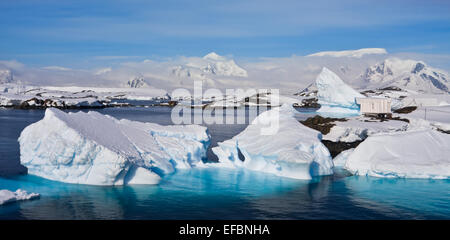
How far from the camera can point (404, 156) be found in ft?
51.8

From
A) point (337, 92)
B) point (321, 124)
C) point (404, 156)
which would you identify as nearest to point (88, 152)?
point (404, 156)

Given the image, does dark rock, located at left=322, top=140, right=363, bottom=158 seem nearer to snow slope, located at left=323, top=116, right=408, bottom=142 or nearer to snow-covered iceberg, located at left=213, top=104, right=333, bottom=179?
snow slope, located at left=323, top=116, right=408, bottom=142

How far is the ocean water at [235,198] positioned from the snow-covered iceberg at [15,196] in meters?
0.15

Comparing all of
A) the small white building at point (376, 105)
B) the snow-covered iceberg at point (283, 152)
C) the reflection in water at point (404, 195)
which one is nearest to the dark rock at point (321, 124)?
the snow-covered iceberg at point (283, 152)

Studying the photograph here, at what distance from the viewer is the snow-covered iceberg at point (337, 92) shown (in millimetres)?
40188

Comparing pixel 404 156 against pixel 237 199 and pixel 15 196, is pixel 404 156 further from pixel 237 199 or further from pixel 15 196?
pixel 15 196

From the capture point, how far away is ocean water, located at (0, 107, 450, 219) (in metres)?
10.5

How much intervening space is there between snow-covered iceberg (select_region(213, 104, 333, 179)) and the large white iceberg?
118 inches

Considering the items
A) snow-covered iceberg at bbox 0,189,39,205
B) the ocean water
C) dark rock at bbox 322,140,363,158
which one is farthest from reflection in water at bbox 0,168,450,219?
dark rock at bbox 322,140,363,158

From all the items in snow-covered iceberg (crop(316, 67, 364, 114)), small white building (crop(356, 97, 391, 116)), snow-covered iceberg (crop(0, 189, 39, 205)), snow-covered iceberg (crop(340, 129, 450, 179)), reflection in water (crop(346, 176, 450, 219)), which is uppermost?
snow-covered iceberg (crop(316, 67, 364, 114))

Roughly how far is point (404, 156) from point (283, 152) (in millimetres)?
4528

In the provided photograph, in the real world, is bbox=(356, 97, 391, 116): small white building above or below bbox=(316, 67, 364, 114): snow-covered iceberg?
below
